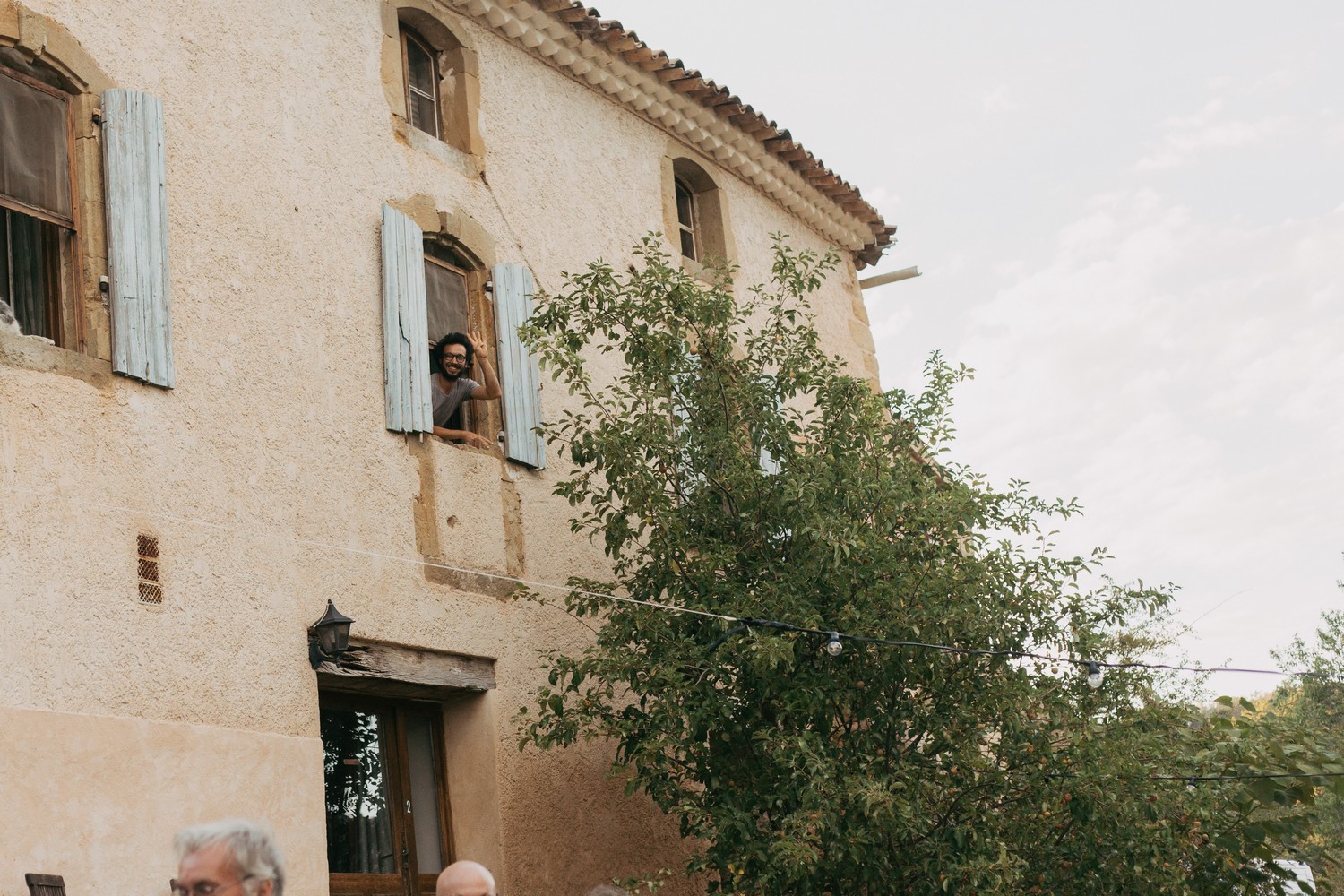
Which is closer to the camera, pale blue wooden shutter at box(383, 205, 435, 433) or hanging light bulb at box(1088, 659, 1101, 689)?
hanging light bulb at box(1088, 659, 1101, 689)

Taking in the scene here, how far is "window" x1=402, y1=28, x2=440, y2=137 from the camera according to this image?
9.90 metres

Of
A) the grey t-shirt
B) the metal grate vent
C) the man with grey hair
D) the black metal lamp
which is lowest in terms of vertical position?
the man with grey hair

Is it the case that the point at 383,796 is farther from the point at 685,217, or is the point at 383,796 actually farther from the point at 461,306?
the point at 685,217

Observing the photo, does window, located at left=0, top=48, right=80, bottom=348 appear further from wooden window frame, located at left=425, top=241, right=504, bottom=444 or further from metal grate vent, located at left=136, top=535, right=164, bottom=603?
wooden window frame, located at left=425, top=241, right=504, bottom=444

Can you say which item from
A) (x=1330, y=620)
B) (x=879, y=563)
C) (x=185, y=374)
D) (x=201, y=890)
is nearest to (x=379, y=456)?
(x=185, y=374)

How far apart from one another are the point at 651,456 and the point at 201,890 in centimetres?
494

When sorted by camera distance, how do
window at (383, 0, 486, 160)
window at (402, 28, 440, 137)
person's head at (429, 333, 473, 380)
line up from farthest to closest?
window at (402, 28, 440, 137), window at (383, 0, 486, 160), person's head at (429, 333, 473, 380)

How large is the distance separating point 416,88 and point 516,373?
1992 mm

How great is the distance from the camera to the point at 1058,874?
811 centimetres

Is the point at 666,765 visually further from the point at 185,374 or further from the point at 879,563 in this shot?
the point at 185,374

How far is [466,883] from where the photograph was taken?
16.3 feet

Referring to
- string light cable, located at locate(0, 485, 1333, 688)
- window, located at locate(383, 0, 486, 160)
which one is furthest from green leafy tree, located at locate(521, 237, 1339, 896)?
window, located at locate(383, 0, 486, 160)

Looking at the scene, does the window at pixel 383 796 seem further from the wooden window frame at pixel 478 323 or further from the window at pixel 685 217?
the window at pixel 685 217

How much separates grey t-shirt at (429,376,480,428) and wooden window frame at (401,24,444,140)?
1669 millimetres
